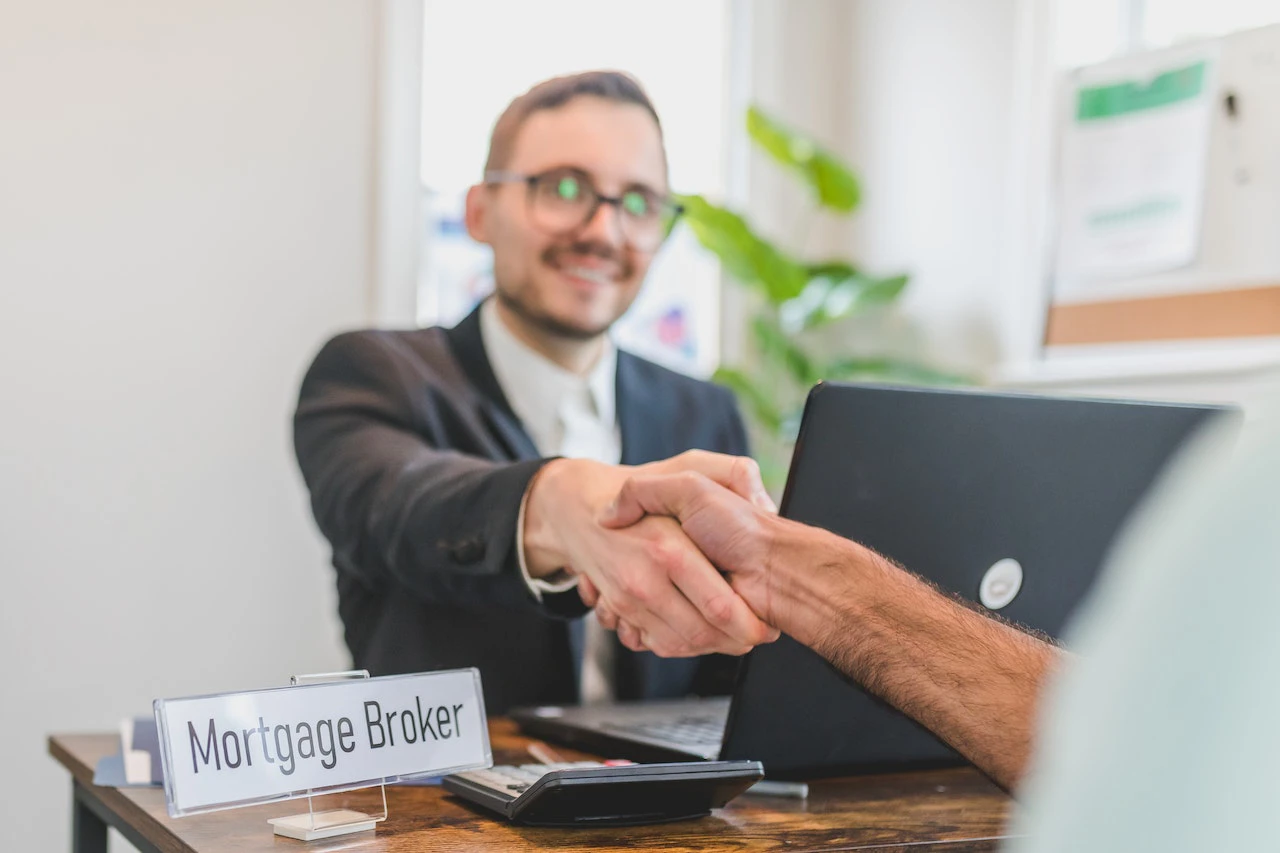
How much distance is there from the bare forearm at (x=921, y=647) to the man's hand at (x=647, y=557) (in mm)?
75

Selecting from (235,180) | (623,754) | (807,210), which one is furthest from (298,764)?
(807,210)

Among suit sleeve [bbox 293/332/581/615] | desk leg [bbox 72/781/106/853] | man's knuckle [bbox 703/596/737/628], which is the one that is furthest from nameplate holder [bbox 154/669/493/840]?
desk leg [bbox 72/781/106/853]

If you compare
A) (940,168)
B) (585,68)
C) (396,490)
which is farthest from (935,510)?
(940,168)

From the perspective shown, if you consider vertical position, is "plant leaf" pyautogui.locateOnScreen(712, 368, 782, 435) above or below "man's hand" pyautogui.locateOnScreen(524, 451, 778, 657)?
above

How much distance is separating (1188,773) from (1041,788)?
27 millimetres

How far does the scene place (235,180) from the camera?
9.33ft

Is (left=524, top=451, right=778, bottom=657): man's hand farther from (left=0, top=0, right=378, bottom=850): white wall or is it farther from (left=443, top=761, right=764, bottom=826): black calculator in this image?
(left=0, top=0, right=378, bottom=850): white wall

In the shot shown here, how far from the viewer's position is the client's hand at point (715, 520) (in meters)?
0.89

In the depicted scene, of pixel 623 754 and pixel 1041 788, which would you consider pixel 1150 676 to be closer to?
pixel 1041 788

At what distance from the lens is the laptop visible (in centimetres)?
86

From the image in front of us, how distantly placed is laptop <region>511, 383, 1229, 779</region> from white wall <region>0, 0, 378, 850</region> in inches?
76.9

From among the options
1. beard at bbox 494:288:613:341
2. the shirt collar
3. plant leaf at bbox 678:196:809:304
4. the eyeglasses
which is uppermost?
plant leaf at bbox 678:196:809:304

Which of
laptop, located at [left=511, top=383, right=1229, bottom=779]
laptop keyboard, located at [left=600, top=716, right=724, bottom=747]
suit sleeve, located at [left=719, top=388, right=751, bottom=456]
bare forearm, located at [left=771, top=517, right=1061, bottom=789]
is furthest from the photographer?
suit sleeve, located at [left=719, top=388, right=751, bottom=456]

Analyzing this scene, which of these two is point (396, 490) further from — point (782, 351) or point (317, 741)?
point (782, 351)
